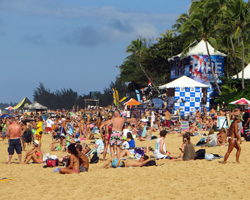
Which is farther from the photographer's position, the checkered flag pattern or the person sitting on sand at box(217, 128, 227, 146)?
the checkered flag pattern

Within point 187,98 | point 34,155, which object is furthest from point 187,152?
point 187,98

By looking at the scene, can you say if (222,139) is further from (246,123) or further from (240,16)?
(240,16)

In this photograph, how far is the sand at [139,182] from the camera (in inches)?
268

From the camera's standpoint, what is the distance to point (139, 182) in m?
7.91

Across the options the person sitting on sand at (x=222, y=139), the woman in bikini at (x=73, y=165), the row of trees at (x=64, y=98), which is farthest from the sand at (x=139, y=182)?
the row of trees at (x=64, y=98)

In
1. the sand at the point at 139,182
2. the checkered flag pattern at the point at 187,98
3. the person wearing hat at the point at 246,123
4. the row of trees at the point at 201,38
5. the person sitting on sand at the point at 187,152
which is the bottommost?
the sand at the point at 139,182

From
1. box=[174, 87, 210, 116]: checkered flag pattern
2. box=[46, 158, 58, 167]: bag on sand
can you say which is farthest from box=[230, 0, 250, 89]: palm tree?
box=[46, 158, 58, 167]: bag on sand

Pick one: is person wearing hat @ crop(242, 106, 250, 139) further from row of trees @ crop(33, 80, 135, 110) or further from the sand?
row of trees @ crop(33, 80, 135, 110)

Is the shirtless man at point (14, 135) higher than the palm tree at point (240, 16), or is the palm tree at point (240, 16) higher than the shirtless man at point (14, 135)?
the palm tree at point (240, 16)

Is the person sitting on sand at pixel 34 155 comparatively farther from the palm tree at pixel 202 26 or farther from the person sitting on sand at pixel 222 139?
the palm tree at pixel 202 26

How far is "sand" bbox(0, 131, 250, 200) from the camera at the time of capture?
681 centimetres

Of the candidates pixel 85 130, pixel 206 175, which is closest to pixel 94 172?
pixel 206 175

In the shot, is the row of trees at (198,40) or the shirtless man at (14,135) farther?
the row of trees at (198,40)

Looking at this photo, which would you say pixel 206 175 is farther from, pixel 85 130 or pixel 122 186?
pixel 85 130
